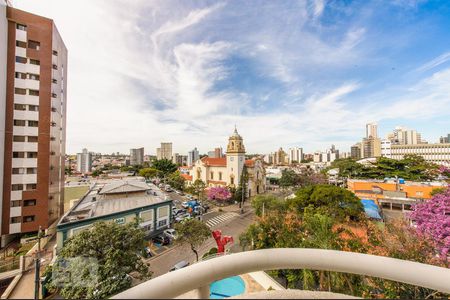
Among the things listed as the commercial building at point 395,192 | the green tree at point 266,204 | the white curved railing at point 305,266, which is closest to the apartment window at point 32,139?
the green tree at point 266,204

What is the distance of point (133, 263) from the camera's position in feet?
15.9

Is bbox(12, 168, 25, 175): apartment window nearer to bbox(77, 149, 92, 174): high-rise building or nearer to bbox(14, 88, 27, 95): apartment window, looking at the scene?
bbox(14, 88, 27, 95): apartment window

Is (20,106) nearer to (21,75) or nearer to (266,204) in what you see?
(21,75)

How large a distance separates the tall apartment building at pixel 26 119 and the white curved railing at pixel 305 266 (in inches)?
563

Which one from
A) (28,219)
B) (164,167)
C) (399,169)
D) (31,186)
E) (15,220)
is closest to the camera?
(15,220)

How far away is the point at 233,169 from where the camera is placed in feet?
75.7

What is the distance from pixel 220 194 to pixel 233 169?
367 centimetres

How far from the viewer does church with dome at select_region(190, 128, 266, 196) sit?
75.4 feet

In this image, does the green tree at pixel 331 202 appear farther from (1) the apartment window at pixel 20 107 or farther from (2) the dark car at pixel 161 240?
(1) the apartment window at pixel 20 107

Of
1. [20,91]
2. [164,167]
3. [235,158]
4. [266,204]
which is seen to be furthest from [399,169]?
[20,91]

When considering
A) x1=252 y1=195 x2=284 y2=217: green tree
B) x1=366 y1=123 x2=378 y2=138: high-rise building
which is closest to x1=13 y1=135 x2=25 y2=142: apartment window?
x1=252 y1=195 x2=284 y2=217: green tree

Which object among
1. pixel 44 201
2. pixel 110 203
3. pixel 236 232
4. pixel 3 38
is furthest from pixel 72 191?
pixel 236 232

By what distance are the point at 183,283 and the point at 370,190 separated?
2245cm

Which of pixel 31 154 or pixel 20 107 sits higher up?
pixel 20 107
